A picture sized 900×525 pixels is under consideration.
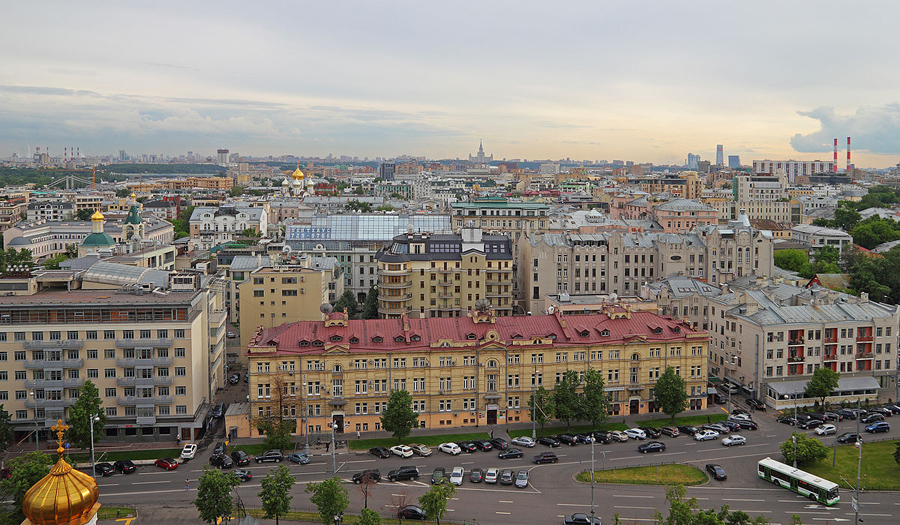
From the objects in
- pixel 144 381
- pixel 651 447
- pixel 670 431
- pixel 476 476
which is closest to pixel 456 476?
pixel 476 476

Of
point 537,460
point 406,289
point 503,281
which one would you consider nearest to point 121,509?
point 537,460

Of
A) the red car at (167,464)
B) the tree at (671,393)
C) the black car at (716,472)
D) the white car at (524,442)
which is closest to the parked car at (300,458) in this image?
the red car at (167,464)

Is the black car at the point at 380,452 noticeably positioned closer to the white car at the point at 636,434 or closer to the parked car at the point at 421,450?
the parked car at the point at 421,450

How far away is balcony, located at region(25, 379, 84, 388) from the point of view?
233 ft

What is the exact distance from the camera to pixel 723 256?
4599 inches

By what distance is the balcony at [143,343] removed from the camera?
72.1 m

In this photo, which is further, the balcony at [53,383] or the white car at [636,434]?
the white car at [636,434]

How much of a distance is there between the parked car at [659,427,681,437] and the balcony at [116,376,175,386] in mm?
47806

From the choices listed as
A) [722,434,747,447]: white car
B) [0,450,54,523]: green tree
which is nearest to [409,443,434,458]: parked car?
[722,434,747,447]: white car

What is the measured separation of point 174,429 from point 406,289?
1684 inches

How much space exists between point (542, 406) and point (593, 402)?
497cm

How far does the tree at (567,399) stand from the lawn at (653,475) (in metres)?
9.27

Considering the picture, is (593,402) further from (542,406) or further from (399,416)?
(399,416)

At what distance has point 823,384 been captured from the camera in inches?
3214
